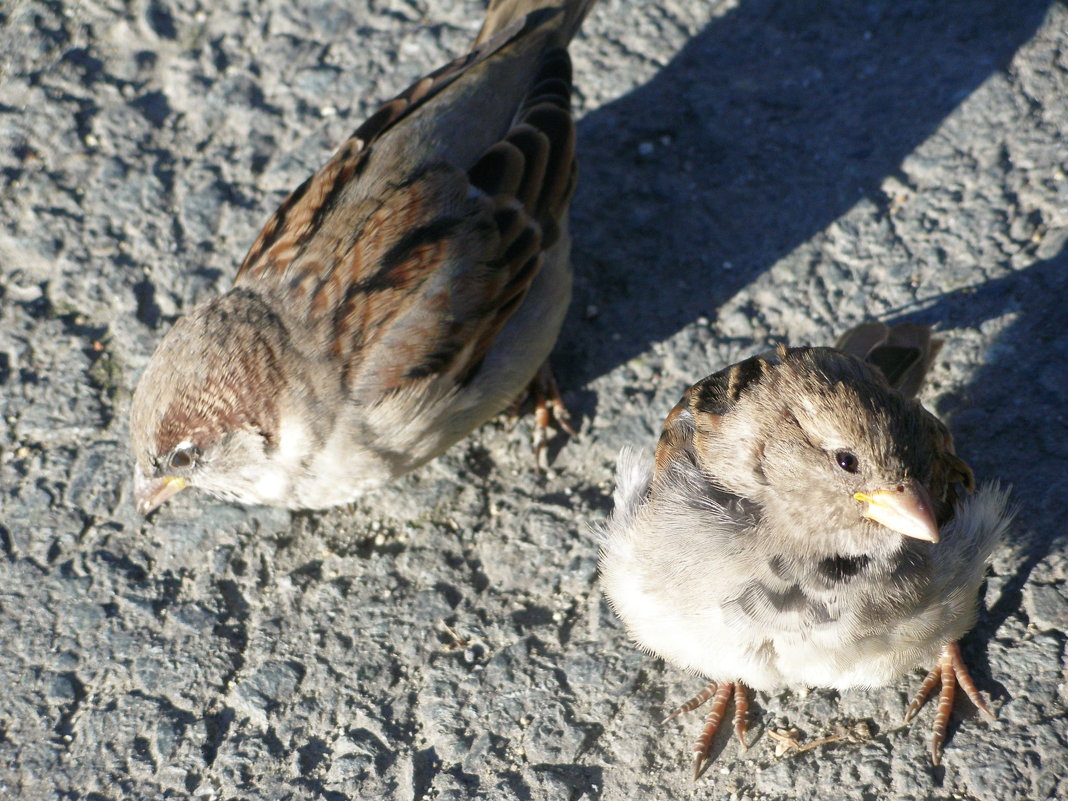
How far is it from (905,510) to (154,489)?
8.23 feet

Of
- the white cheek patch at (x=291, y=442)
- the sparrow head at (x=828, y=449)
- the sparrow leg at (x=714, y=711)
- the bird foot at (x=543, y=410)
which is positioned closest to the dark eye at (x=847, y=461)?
the sparrow head at (x=828, y=449)

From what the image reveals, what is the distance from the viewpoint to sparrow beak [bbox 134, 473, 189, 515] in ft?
12.2

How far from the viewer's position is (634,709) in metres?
3.34

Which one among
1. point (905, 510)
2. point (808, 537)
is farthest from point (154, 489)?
point (905, 510)

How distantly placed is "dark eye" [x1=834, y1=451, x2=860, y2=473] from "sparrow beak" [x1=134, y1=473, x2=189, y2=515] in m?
2.26

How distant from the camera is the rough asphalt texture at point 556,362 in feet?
10.7

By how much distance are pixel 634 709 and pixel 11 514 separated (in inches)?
93.2

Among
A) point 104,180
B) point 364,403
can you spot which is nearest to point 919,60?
point 364,403

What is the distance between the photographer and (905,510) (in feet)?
8.77

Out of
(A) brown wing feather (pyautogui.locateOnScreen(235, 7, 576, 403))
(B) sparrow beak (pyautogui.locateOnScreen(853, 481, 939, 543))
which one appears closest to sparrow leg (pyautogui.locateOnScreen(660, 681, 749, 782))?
(B) sparrow beak (pyautogui.locateOnScreen(853, 481, 939, 543))

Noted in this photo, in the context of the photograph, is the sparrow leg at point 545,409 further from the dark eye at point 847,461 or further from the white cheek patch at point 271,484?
the dark eye at point 847,461

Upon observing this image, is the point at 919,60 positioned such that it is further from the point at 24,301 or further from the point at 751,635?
the point at 24,301

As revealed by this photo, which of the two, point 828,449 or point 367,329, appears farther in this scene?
point 367,329

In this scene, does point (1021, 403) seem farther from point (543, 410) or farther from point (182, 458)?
point (182, 458)
